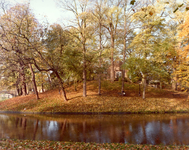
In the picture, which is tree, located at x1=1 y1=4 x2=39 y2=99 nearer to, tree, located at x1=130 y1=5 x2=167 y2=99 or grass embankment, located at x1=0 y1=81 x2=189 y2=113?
grass embankment, located at x1=0 y1=81 x2=189 y2=113

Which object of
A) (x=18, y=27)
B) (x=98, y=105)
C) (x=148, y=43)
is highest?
(x=18, y=27)

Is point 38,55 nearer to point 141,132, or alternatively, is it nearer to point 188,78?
point 141,132

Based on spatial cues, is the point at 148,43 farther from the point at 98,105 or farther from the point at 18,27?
the point at 18,27

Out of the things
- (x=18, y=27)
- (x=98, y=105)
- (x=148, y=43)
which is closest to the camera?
(x=18, y=27)

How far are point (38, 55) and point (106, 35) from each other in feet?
44.2

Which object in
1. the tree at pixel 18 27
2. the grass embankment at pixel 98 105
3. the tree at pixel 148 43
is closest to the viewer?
the tree at pixel 18 27

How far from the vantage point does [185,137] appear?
8906mm

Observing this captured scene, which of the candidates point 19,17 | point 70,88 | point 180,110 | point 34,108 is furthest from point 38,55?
point 180,110

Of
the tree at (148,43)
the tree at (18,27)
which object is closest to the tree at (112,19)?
the tree at (148,43)

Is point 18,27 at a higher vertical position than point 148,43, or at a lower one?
higher

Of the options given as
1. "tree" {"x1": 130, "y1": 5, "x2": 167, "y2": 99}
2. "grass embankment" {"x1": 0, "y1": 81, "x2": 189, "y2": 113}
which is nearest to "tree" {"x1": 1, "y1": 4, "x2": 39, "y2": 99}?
"grass embankment" {"x1": 0, "y1": 81, "x2": 189, "y2": 113}

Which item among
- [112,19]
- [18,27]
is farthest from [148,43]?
[18,27]

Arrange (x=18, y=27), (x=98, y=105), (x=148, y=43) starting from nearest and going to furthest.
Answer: (x=18, y=27), (x=98, y=105), (x=148, y=43)

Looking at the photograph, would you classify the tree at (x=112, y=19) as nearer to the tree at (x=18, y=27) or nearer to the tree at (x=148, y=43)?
the tree at (x=148, y=43)
